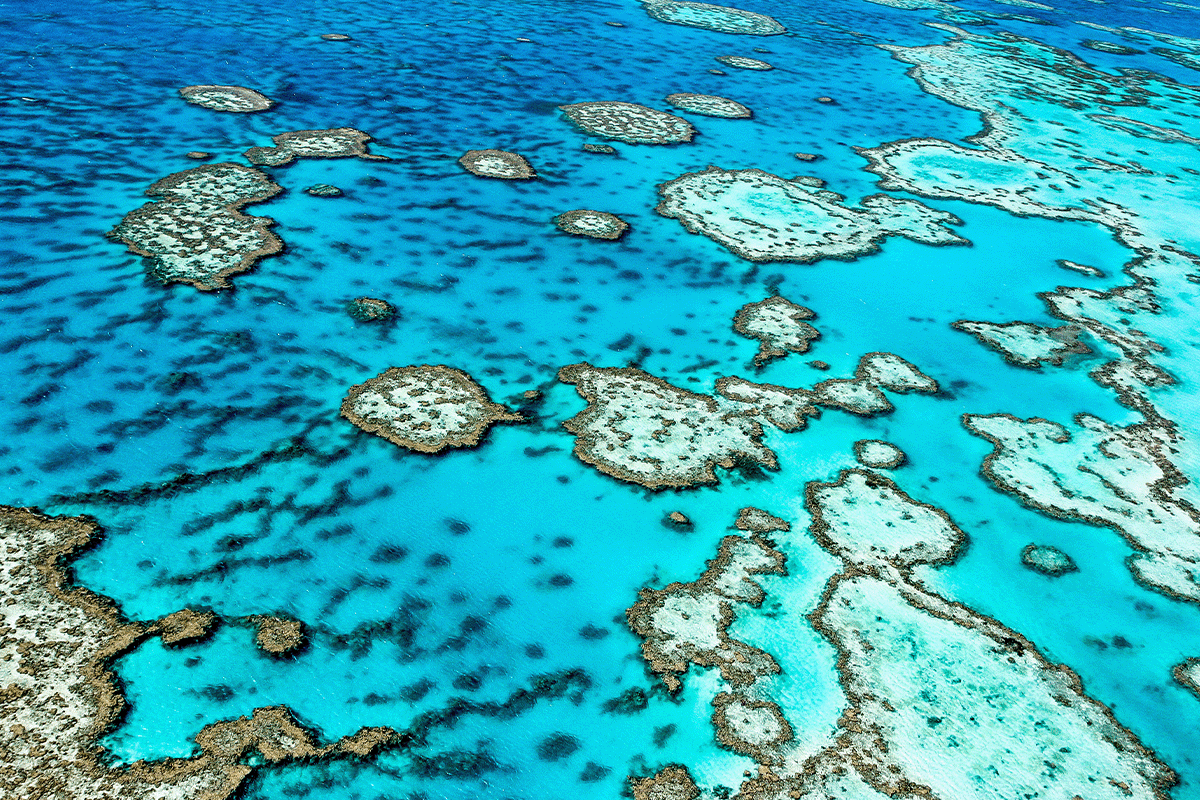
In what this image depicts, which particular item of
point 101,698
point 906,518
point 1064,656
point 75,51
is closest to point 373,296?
point 101,698

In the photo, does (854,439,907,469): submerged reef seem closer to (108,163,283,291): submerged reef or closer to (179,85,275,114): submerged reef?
(108,163,283,291): submerged reef

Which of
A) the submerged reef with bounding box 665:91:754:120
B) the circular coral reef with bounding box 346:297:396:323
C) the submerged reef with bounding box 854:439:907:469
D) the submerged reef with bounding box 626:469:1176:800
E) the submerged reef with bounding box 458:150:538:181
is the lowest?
the submerged reef with bounding box 626:469:1176:800

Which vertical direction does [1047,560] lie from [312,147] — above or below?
below

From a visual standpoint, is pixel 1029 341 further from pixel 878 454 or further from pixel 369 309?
pixel 369 309

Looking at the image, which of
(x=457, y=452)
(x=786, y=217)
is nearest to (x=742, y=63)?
(x=786, y=217)

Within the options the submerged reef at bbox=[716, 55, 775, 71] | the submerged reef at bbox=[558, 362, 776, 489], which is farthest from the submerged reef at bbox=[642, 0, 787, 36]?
the submerged reef at bbox=[558, 362, 776, 489]

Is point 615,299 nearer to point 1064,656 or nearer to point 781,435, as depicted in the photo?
point 781,435

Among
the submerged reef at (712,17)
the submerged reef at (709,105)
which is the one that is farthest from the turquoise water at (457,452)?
the submerged reef at (712,17)
